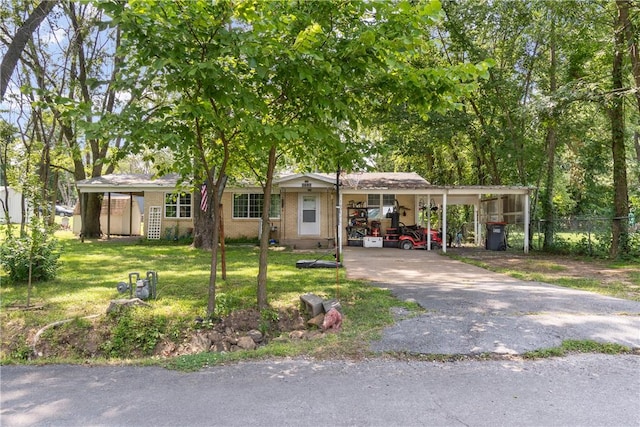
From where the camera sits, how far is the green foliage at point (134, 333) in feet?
17.7

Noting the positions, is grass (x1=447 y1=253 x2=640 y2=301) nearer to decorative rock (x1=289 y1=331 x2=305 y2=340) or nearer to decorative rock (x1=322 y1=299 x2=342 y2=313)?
decorative rock (x1=322 y1=299 x2=342 y2=313)

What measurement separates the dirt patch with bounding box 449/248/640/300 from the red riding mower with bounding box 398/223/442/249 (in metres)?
2.49

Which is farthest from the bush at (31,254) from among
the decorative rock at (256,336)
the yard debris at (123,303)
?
the decorative rock at (256,336)

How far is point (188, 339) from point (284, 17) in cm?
429

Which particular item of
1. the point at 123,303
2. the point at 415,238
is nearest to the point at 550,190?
the point at 415,238

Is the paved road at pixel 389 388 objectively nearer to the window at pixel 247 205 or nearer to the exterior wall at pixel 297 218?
the exterior wall at pixel 297 218

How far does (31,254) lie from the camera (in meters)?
7.61

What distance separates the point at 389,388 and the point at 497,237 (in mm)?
15284

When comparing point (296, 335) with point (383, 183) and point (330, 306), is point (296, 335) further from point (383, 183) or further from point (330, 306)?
point (383, 183)

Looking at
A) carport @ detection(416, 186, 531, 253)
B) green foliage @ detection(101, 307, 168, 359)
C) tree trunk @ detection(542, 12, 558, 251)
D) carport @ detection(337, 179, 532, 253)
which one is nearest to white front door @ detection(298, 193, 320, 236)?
carport @ detection(337, 179, 532, 253)

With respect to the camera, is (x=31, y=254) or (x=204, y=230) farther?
(x=204, y=230)

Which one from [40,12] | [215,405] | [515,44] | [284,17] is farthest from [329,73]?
[515,44]

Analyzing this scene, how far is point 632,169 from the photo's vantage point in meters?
26.9

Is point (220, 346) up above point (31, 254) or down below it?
below
